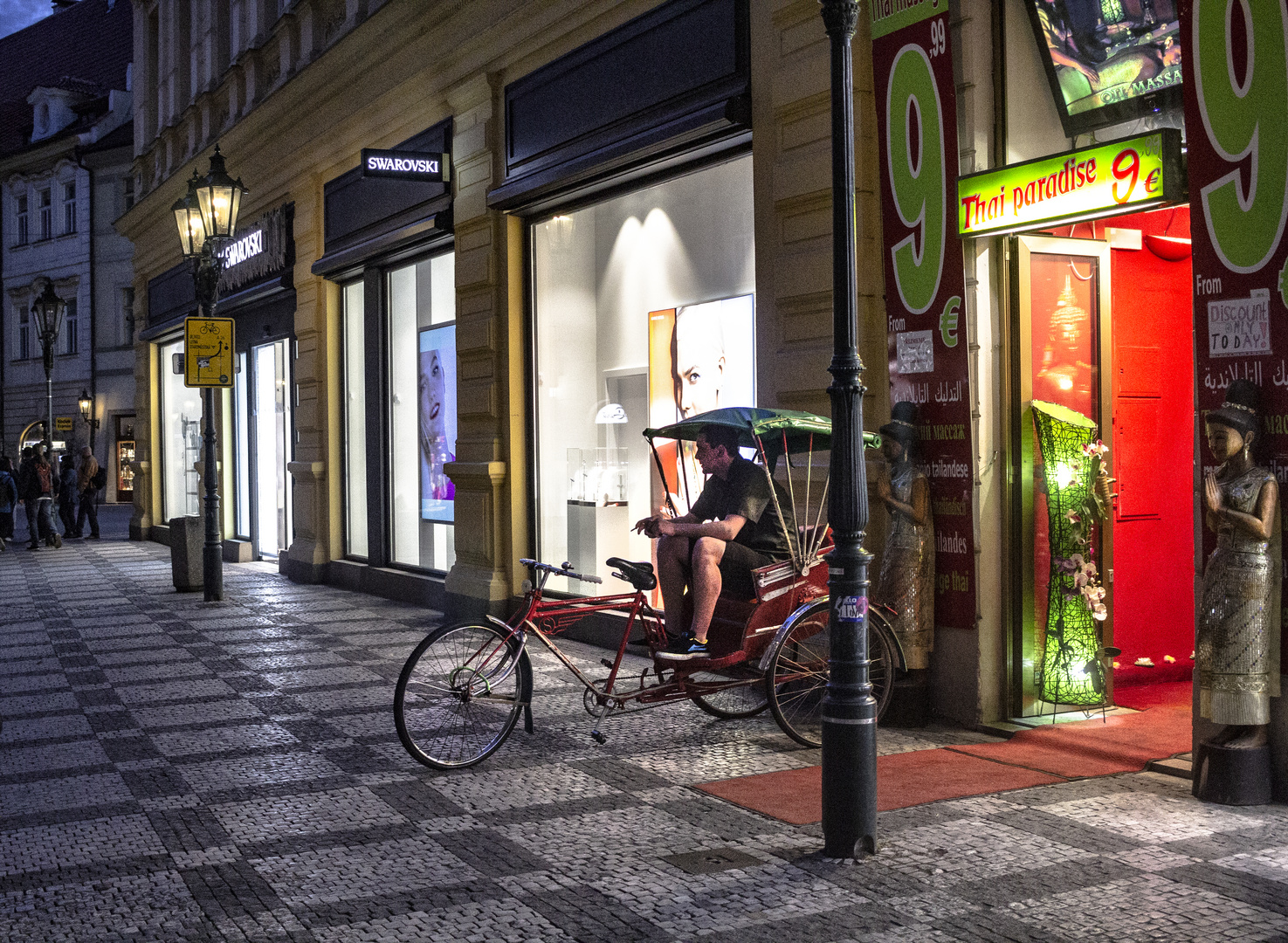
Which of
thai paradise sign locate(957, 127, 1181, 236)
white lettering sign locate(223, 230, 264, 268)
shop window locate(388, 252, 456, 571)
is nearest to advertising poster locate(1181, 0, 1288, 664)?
thai paradise sign locate(957, 127, 1181, 236)

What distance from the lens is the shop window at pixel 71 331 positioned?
4466cm

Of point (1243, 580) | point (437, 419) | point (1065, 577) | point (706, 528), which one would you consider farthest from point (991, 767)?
point (437, 419)

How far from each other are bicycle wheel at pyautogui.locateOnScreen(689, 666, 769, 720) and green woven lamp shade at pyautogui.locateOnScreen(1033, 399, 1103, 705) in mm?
1678

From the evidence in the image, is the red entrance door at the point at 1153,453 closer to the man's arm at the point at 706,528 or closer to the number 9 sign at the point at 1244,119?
the number 9 sign at the point at 1244,119

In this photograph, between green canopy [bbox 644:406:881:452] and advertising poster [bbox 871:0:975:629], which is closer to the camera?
green canopy [bbox 644:406:881:452]

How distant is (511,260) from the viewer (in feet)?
41.5

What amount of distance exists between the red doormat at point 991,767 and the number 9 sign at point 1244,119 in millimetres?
2568

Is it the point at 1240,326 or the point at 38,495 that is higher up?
the point at 1240,326

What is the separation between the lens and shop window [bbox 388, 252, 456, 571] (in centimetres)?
1440

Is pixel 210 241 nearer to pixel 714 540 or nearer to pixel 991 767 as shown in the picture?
pixel 714 540

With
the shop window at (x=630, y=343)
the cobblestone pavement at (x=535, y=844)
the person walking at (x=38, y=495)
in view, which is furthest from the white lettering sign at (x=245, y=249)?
the cobblestone pavement at (x=535, y=844)

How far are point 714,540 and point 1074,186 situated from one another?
2642 millimetres

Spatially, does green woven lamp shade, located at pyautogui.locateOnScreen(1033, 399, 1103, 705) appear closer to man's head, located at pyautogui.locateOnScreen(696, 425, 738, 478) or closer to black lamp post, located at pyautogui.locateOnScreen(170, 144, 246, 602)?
man's head, located at pyautogui.locateOnScreen(696, 425, 738, 478)

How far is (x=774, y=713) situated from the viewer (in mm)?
7270
